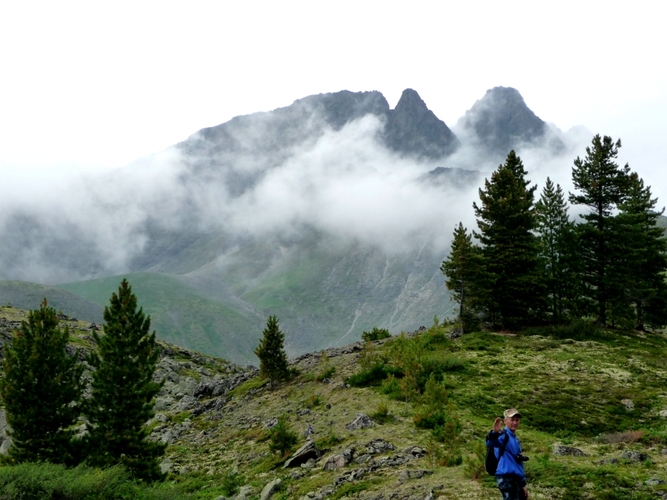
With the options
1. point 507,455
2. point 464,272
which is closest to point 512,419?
point 507,455

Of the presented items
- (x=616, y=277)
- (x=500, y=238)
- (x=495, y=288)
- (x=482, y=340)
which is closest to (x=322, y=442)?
(x=482, y=340)

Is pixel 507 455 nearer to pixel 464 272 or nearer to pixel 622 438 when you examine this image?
pixel 622 438

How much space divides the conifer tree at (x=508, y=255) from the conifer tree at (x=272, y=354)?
2025 cm

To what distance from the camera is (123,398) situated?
2453 centimetres

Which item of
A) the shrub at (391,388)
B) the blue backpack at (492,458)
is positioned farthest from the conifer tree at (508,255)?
the blue backpack at (492,458)

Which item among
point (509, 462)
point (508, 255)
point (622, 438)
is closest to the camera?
point (509, 462)

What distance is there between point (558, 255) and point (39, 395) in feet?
165

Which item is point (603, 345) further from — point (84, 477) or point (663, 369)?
point (84, 477)

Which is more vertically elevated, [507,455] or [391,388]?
[507,455]

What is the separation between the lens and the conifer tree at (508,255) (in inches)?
1800

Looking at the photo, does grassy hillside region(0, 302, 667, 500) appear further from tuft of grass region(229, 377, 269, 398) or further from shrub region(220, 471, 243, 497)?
tuft of grass region(229, 377, 269, 398)

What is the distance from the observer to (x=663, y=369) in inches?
1310

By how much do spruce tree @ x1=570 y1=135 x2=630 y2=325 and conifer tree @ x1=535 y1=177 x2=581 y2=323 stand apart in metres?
1.29

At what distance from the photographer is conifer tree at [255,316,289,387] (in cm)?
4038
